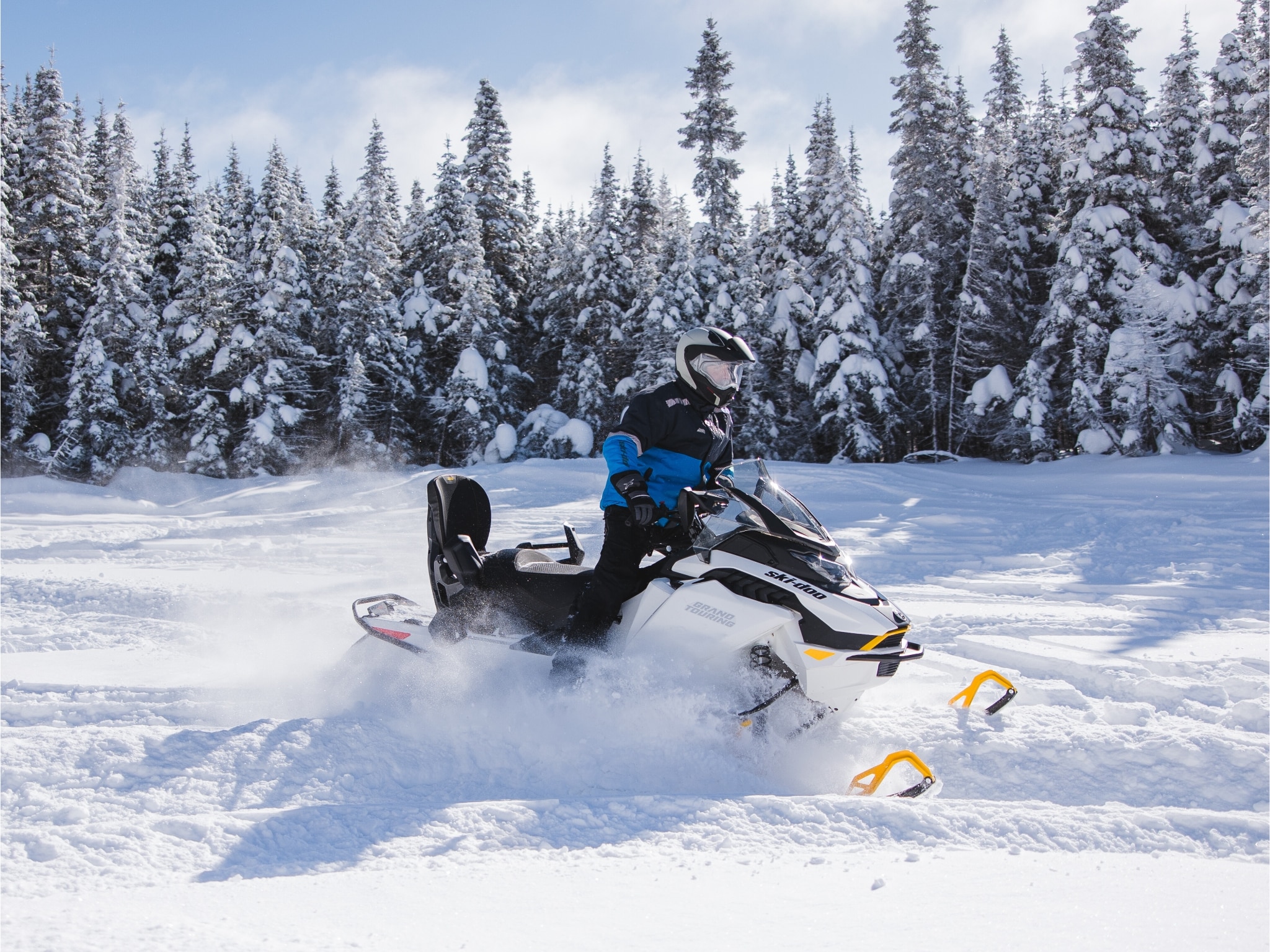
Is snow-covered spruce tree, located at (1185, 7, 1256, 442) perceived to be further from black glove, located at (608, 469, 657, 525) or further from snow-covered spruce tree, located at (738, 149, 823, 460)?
black glove, located at (608, 469, 657, 525)

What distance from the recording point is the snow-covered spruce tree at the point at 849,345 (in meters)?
24.4

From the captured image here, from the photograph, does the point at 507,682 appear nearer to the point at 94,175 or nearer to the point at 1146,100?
the point at 1146,100

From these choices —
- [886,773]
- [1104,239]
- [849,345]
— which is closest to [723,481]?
[886,773]

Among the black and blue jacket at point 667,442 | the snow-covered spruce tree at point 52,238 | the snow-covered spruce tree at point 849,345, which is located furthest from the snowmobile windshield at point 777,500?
the snow-covered spruce tree at point 52,238

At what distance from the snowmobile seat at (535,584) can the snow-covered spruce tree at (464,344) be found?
20694 mm

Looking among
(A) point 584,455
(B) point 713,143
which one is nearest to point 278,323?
(A) point 584,455

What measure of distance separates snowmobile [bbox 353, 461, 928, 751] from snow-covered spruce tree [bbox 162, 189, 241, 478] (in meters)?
23.8

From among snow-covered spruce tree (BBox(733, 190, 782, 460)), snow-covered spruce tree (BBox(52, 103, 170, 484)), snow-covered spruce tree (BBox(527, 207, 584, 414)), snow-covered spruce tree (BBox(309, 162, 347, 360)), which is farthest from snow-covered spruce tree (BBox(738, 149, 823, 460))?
snow-covered spruce tree (BBox(52, 103, 170, 484))

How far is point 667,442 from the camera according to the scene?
4344 mm

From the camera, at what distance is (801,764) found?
3721mm

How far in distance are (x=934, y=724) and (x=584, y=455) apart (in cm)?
2104

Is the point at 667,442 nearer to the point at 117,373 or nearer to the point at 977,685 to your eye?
the point at 977,685

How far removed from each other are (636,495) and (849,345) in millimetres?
21944

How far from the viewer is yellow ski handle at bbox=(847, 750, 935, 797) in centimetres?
330
